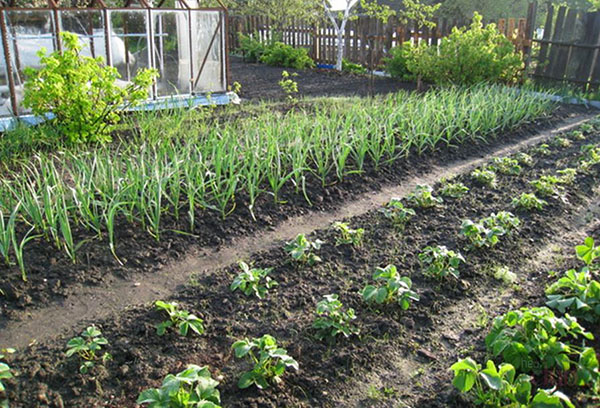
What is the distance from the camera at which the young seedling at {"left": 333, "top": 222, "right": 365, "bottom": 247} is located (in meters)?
3.98

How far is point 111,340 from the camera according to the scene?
2855 millimetres

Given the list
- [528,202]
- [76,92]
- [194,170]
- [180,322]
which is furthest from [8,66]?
[528,202]

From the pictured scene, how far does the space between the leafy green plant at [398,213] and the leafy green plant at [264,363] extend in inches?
82.6

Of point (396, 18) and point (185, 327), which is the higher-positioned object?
point (396, 18)

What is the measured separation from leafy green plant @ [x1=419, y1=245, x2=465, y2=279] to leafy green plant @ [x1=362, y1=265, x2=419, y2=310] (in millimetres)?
427

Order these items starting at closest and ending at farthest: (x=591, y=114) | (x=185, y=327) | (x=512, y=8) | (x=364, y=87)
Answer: (x=185, y=327) → (x=591, y=114) → (x=364, y=87) → (x=512, y=8)

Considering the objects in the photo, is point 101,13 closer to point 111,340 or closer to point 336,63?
point 111,340

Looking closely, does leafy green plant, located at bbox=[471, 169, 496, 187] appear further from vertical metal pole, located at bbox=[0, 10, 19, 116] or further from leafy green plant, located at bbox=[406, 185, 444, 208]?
vertical metal pole, located at bbox=[0, 10, 19, 116]

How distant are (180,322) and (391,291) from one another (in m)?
1.22

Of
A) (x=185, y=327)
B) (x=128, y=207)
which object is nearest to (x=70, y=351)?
(x=185, y=327)

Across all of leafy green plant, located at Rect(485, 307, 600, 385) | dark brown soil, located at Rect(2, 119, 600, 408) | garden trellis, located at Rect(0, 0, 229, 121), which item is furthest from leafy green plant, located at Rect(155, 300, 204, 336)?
garden trellis, located at Rect(0, 0, 229, 121)

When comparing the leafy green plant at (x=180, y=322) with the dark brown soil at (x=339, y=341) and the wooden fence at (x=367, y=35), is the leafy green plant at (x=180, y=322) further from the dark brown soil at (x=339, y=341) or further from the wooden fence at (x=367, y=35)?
the wooden fence at (x=367, y=35)

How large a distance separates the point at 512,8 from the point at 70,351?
2492 centimetres

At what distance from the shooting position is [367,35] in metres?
15.6
